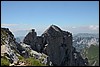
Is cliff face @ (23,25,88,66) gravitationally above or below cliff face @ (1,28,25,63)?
below

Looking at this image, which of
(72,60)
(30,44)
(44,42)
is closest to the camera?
(30,44)

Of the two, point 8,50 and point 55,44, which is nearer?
point 8,50

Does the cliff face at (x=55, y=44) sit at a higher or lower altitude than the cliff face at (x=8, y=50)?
lower

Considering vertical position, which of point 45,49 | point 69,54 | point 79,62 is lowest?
point 79,62

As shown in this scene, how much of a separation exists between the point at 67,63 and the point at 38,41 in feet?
76.9

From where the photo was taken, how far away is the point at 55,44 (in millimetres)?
113438

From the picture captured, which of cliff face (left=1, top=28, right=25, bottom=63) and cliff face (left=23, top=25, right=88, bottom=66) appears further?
cliff face (left=23, top=25, right=88, bottom=66)

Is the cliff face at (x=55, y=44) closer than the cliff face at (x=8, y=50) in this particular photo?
No

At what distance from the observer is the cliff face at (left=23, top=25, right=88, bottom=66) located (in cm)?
10188

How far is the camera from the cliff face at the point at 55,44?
10188cm

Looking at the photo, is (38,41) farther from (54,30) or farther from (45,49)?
(54,30)

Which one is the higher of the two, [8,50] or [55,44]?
[8,50]

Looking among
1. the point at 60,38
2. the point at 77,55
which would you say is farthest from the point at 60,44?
the point at 77,55

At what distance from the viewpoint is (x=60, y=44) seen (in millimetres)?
116438
